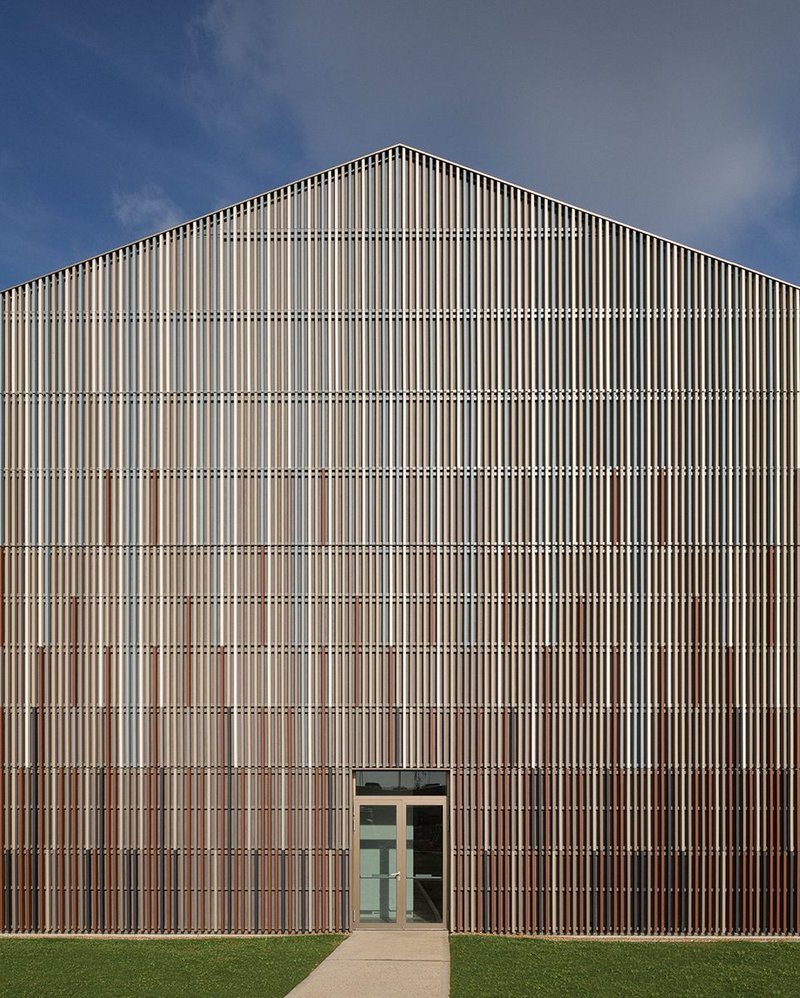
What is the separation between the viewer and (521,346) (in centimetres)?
1560

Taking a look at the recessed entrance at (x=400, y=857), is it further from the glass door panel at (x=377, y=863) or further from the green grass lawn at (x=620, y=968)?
the green grass lawn at (x=620, y=968)

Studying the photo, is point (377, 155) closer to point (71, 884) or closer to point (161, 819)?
point (161, 819)

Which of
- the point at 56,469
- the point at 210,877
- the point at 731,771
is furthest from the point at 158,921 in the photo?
the point at 731,771


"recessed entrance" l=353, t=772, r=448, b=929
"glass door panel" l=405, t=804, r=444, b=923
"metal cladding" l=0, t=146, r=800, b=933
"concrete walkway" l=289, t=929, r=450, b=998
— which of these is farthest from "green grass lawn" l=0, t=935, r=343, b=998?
"glass door panel" l=405, t=804, r=444, b=923

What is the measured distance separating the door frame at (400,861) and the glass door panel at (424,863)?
0.06 m

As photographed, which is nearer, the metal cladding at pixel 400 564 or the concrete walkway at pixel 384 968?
the concrete walkway at pixel 384 968

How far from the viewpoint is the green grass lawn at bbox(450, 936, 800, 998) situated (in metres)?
12.2

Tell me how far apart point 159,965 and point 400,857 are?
13.8 ft

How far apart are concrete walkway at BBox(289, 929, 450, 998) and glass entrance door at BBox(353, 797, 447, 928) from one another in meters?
0.30

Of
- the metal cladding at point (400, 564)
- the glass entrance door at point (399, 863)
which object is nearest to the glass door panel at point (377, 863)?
the glass entrance door at point (399, 863)

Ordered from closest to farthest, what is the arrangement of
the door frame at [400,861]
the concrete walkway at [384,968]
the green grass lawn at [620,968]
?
the concrete walkway at [384,968] < the green grass lawn at [620,968] < the door frame at [400,861]

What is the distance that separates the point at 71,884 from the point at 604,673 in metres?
9.95

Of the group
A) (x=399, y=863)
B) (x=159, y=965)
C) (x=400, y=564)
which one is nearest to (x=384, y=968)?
(x=399, y=863)

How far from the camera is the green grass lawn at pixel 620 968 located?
12.2m
